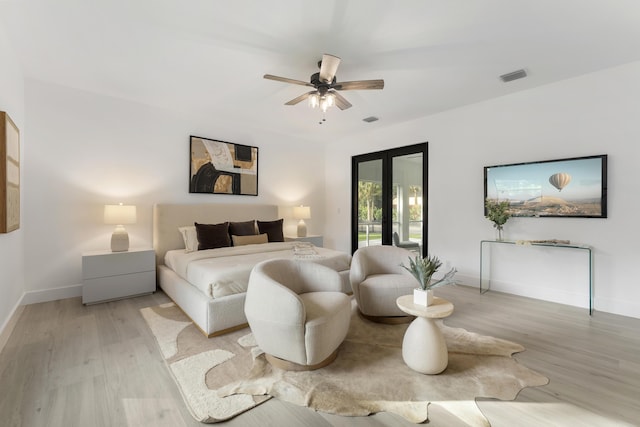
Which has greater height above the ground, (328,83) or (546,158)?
(328,83)

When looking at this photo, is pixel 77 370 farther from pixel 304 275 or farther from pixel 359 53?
pixel 359 53

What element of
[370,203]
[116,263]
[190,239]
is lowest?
[116,263]

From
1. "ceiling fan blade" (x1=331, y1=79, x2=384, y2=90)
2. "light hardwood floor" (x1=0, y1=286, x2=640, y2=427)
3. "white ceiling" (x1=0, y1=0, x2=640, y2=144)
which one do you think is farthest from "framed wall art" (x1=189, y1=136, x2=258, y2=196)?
"ceiling fan blade" (x1=331, y1=79, x2=384, y2=90)

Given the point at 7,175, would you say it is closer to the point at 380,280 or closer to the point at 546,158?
the point at 380,280

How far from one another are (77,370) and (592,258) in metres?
5.27

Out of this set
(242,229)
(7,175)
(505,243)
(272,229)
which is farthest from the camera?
(272,229)

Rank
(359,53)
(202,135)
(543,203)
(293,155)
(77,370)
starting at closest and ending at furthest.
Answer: (77,370)
(359,53)
(543,203)
(202,135)
(293,155)

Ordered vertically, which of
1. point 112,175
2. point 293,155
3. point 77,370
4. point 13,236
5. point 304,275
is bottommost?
point 77,370

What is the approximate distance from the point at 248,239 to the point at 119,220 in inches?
68.3

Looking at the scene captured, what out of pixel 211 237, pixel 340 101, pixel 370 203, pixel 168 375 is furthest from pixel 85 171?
pixel 370 203

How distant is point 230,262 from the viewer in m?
3.29

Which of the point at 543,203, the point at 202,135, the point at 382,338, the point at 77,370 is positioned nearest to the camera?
the point at 77,370

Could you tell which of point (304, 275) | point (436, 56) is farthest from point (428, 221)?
point (304, 275)

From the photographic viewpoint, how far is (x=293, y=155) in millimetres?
6234
